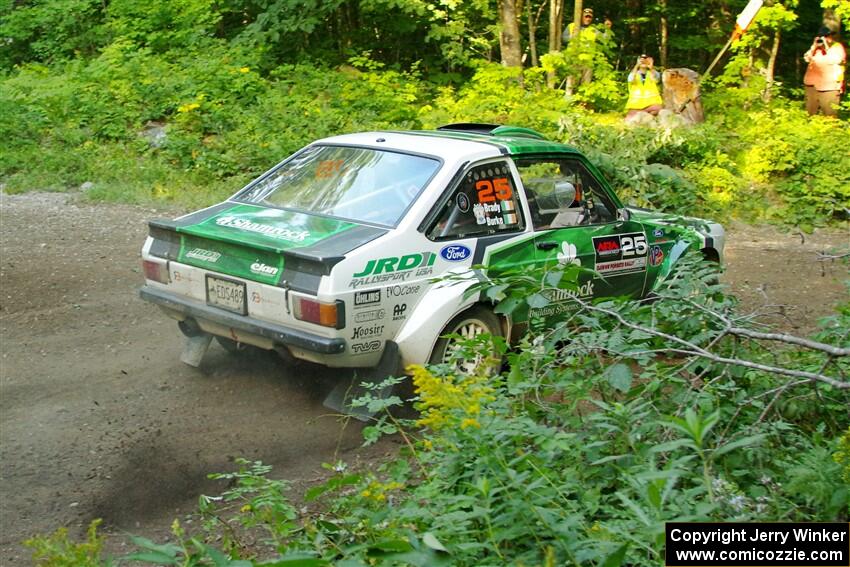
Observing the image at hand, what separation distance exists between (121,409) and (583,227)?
341 cm

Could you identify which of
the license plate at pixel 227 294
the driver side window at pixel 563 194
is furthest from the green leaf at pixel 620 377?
the driver side window at pixel 563 194

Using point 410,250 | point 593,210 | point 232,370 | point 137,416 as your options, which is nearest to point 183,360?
point 232,370

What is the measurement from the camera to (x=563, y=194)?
7.47 m

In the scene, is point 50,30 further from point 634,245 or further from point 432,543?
point 432,543

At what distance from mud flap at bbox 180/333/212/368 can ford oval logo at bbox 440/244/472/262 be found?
1.84m

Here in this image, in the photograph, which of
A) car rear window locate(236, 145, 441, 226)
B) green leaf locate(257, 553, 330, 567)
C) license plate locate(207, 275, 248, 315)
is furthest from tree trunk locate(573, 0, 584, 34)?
green leaf locate(257, 553, 330, 567)

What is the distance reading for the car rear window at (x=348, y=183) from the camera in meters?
6.57

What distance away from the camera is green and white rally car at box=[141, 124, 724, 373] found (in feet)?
19.5

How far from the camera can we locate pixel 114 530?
16.4ft

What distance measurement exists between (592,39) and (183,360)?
12.0 m

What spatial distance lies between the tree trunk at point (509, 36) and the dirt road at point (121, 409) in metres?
8.45

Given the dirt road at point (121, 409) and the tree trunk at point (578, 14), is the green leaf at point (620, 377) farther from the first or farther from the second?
the tree trunk at point (578, 14)

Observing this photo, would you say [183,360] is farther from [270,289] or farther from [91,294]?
[91,294]

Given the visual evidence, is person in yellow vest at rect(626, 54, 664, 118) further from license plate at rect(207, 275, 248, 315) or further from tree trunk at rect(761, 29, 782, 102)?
license plate at rect(207, 275, 248, 315)
